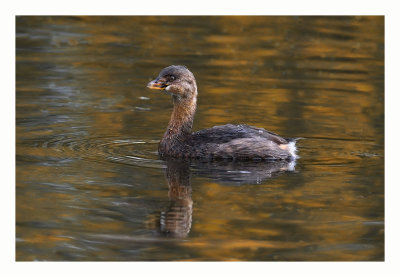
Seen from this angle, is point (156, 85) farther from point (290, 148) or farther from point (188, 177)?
point (290, 148)

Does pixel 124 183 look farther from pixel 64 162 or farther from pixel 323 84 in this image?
pixel 323 84

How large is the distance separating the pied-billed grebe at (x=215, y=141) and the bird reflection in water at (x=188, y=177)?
0.37ft

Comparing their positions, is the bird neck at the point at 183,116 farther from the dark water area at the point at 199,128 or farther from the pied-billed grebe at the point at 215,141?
the dark water area at the point at 199,128

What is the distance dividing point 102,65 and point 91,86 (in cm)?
149

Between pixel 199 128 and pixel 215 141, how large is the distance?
1644 mm

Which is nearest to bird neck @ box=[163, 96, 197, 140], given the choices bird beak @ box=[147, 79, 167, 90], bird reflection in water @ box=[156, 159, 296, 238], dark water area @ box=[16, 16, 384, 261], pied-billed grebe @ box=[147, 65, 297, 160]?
pied-billed grebe @ box=[147, 65, 297, 160]

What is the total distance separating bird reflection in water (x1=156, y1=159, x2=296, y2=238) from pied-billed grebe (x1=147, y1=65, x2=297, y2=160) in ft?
0.37

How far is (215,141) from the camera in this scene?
9.80m

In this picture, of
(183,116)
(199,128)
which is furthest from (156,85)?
(199,128)

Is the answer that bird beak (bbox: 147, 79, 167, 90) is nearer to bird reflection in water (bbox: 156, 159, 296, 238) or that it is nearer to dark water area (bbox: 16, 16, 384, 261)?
dark water area (bbox: 16, 16, 384, 261)

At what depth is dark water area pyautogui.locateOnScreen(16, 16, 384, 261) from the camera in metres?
7.28

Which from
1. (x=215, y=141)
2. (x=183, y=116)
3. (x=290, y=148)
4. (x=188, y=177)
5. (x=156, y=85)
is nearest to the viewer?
(x=188, y=177)

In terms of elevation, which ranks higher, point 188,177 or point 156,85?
point 156,85

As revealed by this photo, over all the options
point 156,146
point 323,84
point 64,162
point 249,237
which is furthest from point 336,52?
point 249,237
